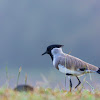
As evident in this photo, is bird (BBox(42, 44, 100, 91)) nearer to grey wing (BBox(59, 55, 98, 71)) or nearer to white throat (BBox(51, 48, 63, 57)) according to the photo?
grey wing (BBox(59, 55, 98, 71))

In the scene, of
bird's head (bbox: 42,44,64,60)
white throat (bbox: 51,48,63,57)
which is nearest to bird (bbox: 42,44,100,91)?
white throat (bbox: 51,48,63,57)

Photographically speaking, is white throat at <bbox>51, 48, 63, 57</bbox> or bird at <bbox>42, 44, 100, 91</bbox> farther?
white throat at <bbox>51, 48, 63, 57</bbox>

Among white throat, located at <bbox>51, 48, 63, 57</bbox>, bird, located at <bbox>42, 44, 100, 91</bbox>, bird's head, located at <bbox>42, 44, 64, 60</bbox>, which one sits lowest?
bird, located at <bbox>42, 44, 100, 91</bbox>

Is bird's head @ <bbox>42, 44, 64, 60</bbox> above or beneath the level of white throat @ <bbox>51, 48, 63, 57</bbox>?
above

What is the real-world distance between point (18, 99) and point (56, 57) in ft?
11.6

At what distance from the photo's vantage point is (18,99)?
3.65m

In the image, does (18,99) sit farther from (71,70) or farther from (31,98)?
(71,70)

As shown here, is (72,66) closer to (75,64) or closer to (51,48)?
(75,64)

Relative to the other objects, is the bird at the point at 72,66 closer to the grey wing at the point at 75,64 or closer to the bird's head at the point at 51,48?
the grey wing at the point at 75,64

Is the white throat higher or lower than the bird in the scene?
higher

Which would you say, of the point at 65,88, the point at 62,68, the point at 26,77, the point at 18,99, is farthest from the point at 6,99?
the point at 62,68

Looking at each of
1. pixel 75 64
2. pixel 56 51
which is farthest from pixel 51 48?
pixel 75 64

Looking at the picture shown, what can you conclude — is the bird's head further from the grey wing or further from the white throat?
the grey wing

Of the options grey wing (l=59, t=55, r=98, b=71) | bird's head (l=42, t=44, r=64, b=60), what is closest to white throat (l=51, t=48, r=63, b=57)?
bird's head (l=42, t=44, r=64, b=60)
